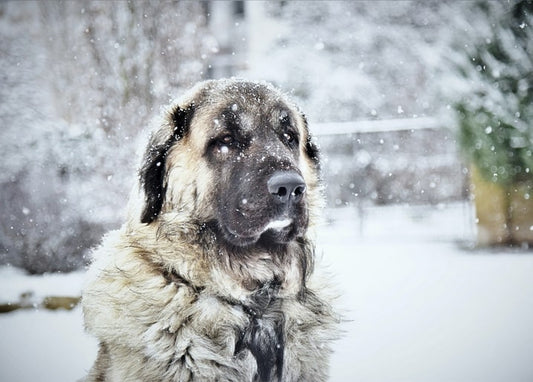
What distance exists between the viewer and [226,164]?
4.30 feet

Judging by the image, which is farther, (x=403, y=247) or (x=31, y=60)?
(x=403, y=247)

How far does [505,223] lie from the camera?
2.76 meters

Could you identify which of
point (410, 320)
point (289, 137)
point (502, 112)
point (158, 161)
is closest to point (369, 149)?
point (502, 112)

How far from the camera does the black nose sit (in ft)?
3.78

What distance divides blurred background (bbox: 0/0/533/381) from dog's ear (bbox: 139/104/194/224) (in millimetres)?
927

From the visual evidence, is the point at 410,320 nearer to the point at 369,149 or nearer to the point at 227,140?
the point at 227,140

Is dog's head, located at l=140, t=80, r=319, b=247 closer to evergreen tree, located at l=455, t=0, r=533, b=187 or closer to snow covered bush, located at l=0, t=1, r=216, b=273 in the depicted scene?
snow covered bush, located at l=0, t=1, r=216, b=273

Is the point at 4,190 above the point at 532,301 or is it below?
above

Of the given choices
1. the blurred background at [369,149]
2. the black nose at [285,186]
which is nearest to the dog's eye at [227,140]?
the black nose at [285,186]

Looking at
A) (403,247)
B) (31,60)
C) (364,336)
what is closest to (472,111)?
(403,247)

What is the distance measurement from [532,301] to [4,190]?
2951mm

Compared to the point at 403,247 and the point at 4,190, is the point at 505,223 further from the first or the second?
the point at 4,190

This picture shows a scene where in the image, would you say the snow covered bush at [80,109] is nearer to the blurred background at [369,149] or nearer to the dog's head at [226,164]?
the blurred background at [369,149]

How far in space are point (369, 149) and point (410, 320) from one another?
195cm
